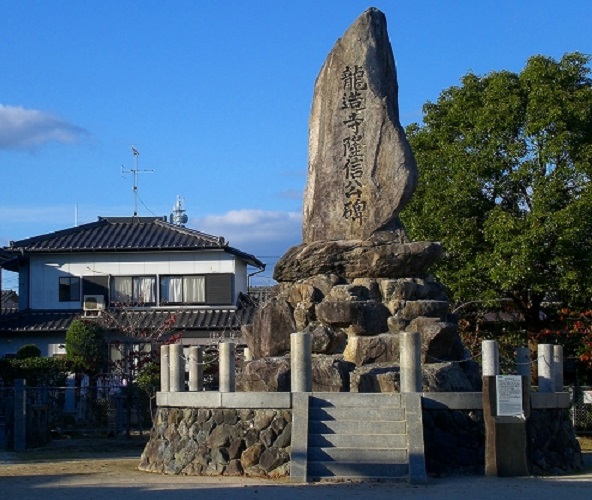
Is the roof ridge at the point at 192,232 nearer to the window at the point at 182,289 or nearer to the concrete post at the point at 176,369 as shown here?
the window at the point at 182,289

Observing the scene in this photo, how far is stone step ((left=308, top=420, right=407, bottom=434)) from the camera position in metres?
16.0

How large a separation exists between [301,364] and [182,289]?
2223cm

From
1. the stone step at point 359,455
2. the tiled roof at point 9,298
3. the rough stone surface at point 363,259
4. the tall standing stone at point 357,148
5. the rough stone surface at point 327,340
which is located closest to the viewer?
the stone step at point 359,455

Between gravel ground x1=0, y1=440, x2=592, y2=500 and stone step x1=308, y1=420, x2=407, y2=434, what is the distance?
0.92 m

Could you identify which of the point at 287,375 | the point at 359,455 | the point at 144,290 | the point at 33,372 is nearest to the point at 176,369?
the point at 287,375

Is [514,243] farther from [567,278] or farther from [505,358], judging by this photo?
[505,358]

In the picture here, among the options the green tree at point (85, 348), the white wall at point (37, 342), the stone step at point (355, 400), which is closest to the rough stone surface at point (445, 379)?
the stone step at point (355, 400)

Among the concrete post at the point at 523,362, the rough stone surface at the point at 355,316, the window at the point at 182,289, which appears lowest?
the concrete post at the point at 523,362

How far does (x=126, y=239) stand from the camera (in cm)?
3897

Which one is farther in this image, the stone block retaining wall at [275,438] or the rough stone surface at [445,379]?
the rough stone surface at [445,379]

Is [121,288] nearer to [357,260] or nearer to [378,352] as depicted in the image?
[357,260]

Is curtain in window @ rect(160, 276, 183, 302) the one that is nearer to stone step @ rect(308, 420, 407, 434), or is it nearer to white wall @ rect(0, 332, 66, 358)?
white wall @ rect(0, 332, 66, 358)

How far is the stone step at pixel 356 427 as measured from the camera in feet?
52.4

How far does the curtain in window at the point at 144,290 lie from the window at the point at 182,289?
1.03 ft
